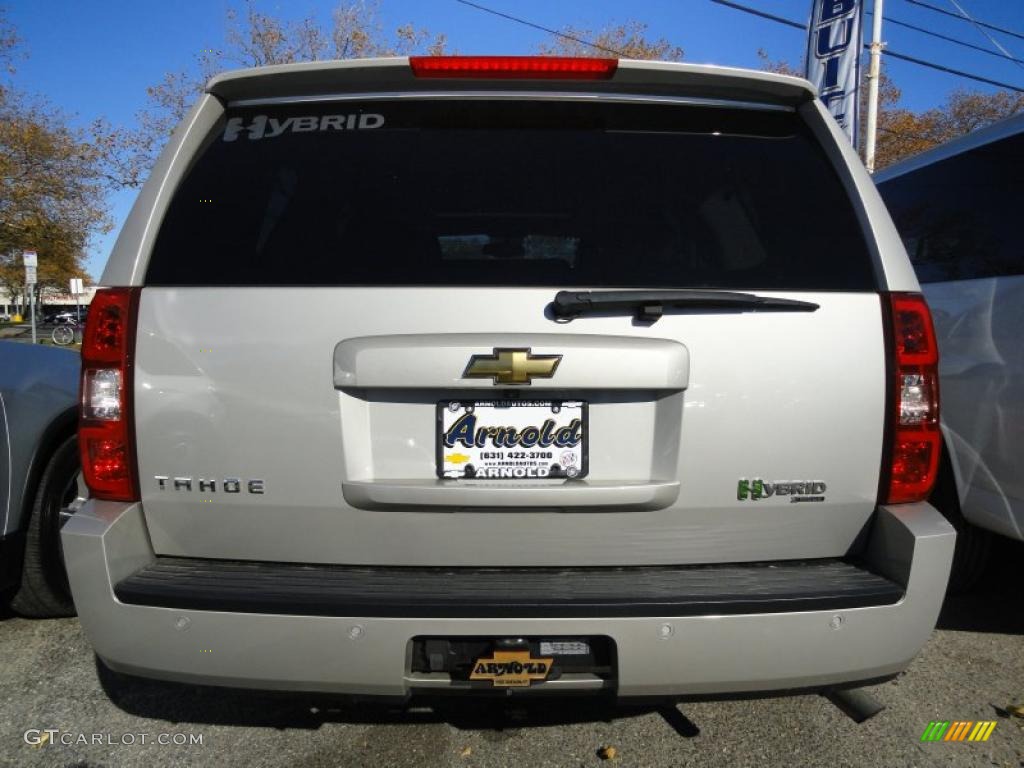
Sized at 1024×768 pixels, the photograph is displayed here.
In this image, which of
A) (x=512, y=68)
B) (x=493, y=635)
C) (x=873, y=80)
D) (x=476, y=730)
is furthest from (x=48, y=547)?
(x=873, y=80)

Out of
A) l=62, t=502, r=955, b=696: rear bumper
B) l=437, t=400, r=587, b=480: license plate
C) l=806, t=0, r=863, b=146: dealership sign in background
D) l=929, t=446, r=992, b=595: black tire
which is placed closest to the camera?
l=62, t=502, r=955, b=696: rear bumper

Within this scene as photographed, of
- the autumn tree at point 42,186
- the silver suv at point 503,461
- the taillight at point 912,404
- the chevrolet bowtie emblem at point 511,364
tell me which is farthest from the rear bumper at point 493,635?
the autumn tree at point 42,186

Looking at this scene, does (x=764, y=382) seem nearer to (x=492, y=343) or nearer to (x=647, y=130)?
(x=492, y=343)

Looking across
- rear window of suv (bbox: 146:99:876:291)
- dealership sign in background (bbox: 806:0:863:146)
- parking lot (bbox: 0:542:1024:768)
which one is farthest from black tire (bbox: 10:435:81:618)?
dealership sign in background (bbox: 806:0:863:146)

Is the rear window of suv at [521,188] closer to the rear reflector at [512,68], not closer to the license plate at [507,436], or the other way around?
the rear reflector at [512,68]

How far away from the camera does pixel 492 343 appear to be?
70.8 inches

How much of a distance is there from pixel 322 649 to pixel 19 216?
28.8 m

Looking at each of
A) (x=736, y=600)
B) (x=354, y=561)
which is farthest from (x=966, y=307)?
(x=354, y=561)

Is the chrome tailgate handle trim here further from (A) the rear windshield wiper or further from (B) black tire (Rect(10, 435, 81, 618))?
(B) black tire (Rect(10, 435, 81, 618))

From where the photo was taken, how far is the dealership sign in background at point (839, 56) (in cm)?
905

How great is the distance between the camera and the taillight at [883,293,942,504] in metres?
1.87

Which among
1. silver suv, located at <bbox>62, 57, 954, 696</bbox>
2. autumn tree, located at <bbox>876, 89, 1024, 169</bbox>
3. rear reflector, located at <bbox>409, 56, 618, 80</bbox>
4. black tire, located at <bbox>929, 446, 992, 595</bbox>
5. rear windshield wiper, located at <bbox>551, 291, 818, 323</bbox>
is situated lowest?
black tire, located at <bbox>929, 446, 992, 595</bbox>

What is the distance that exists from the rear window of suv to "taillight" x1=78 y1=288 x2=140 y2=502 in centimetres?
20

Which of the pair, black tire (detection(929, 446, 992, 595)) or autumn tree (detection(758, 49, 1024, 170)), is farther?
autumn tree (detection(758, 49, 1024, 170))
